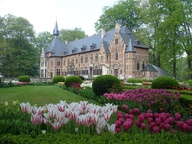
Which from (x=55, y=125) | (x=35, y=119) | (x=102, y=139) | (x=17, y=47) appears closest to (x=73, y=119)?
(x=55, y=125)

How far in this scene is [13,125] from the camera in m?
3.93

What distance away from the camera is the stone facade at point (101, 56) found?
123 ft

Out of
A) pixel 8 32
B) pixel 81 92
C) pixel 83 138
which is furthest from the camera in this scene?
pixel 8 32

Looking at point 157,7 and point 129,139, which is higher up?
point 157,7

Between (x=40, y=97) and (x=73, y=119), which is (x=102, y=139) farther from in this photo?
(x=40, y=97)

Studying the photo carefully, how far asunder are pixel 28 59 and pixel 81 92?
1410 inches

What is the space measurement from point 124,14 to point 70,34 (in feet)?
69.3

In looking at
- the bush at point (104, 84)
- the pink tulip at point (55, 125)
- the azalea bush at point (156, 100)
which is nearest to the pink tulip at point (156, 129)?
the pink tulip at point (55, 125)

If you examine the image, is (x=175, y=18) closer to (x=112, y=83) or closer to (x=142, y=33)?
(x=142, y=33)

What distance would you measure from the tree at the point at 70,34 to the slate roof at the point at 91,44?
4961 millimetres

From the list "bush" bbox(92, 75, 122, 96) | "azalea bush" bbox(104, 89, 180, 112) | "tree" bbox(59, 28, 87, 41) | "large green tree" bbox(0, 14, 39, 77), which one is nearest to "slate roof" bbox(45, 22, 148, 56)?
"tree" bbox(59, 28, 87, 41)

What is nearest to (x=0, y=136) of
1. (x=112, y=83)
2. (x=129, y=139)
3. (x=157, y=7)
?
(x=129, y=139)

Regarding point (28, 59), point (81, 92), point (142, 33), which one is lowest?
point (81, 92)

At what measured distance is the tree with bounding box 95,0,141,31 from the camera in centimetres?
4481
